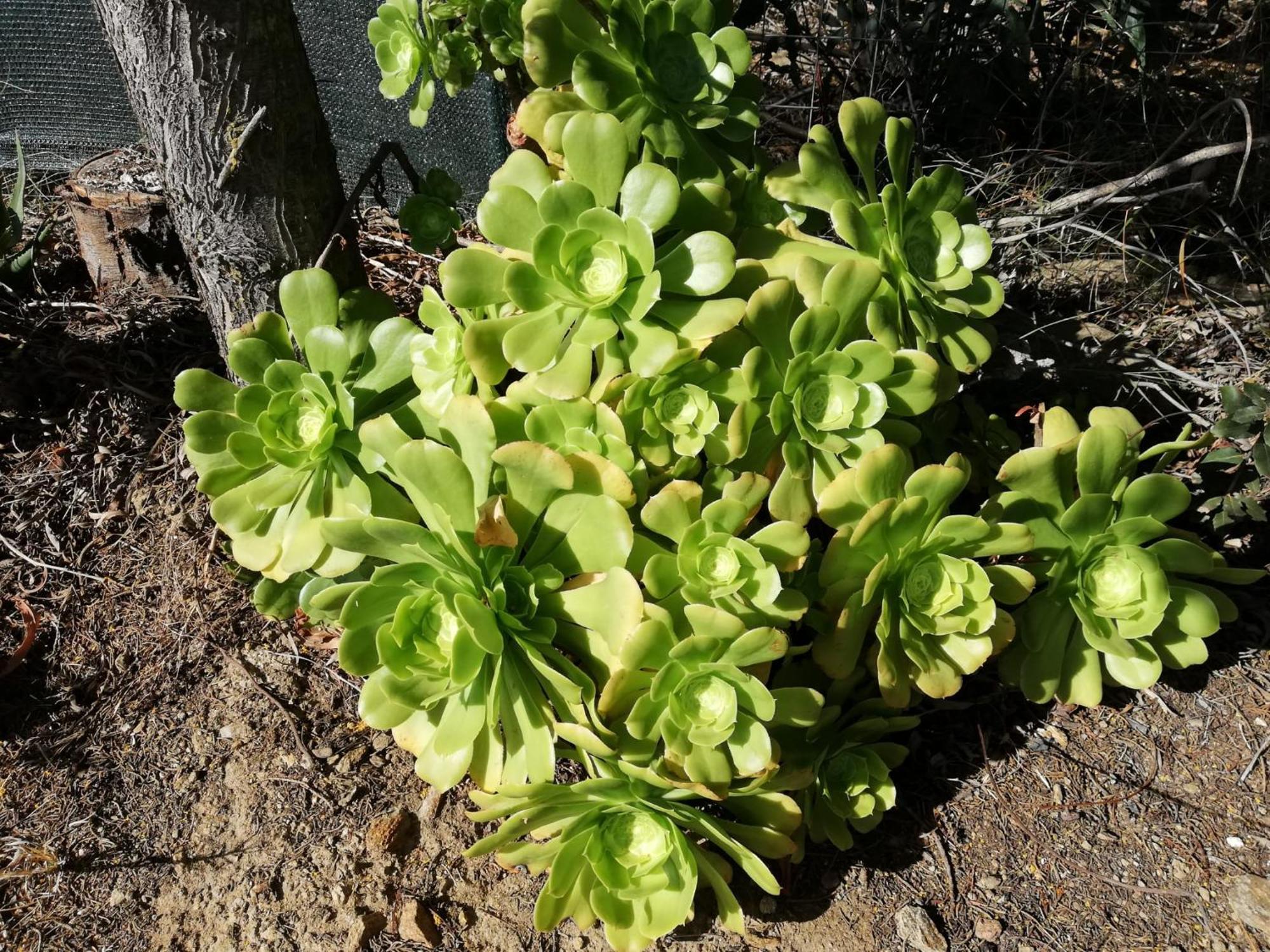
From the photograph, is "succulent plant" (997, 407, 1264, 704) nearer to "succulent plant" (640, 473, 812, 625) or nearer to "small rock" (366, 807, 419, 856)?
"succulent plant" (640, 473, 812, 625)

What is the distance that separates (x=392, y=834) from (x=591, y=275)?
1.00m

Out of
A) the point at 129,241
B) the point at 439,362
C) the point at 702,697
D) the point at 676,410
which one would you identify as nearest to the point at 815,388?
the point at 676,410

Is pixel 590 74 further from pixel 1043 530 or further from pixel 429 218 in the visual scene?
pixel 1043 530

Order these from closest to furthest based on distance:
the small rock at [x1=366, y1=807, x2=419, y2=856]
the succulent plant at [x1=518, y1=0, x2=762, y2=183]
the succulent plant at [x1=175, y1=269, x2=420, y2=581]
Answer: the succulent plant at [x1=518, y1=0, x2=762, y2=183] → the succulent plant at [x1=175, y1=269, x2=420, y2=581] → the small rock at [x1=366, y1=807, x2=419, y2=856]

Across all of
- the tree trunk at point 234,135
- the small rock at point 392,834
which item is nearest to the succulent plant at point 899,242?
the tree trunk at point 234,135

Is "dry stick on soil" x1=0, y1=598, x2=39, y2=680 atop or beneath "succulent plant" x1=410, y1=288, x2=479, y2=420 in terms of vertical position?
beneath

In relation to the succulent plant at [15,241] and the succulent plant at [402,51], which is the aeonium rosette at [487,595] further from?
the succulent plant at [15,241]

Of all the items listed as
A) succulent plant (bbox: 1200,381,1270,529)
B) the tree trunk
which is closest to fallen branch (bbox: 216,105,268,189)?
the tree trunk

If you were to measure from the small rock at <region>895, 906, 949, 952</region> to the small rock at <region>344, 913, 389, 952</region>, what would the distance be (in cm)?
81

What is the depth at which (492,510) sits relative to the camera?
1174 mm

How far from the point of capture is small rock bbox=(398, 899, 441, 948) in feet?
4.82

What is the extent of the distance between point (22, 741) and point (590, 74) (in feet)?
5.11

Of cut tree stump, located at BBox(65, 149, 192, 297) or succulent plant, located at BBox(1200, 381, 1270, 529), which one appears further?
cut tree stump, located at BBox(65, 149, 192, 297)

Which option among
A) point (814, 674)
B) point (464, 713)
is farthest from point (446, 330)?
point (814, 674)
